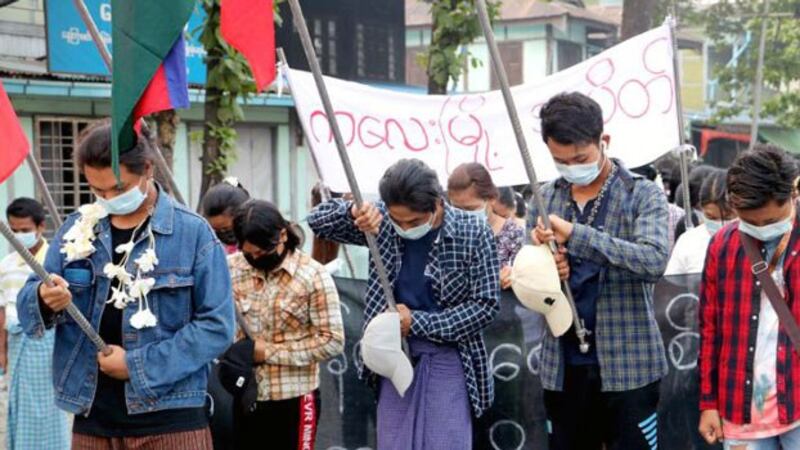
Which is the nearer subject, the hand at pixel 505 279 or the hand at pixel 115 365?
the hand at pixel 115 365

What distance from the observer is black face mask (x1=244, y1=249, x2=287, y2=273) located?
5.06 meters

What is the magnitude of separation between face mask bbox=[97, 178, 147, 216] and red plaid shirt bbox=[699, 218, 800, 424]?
2204 mm

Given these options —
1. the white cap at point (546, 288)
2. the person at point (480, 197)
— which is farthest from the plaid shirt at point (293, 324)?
the person at point (480, 197)

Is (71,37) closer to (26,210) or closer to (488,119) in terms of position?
(26,210)

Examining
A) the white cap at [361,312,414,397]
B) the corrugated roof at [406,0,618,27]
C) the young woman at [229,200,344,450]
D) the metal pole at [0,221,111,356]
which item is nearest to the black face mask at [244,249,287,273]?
the young woman at [229,200,344,450]

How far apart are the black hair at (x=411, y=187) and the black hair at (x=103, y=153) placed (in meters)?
0.95

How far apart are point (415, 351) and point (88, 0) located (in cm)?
1139

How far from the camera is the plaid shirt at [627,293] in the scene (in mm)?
4379

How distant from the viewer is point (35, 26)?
16.0 metres

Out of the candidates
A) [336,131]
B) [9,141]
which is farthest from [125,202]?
[336,131]

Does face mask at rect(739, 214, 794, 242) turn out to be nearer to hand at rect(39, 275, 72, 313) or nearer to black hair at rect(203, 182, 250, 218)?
hand at rect(39, 275, 72, 313)

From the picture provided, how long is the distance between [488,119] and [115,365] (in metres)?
3.75

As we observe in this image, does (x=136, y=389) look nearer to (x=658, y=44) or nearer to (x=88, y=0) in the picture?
(x=658, y=44)

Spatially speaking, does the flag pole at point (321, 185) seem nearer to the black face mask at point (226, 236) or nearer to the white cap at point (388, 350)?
the black face mask at point (226, 236)
